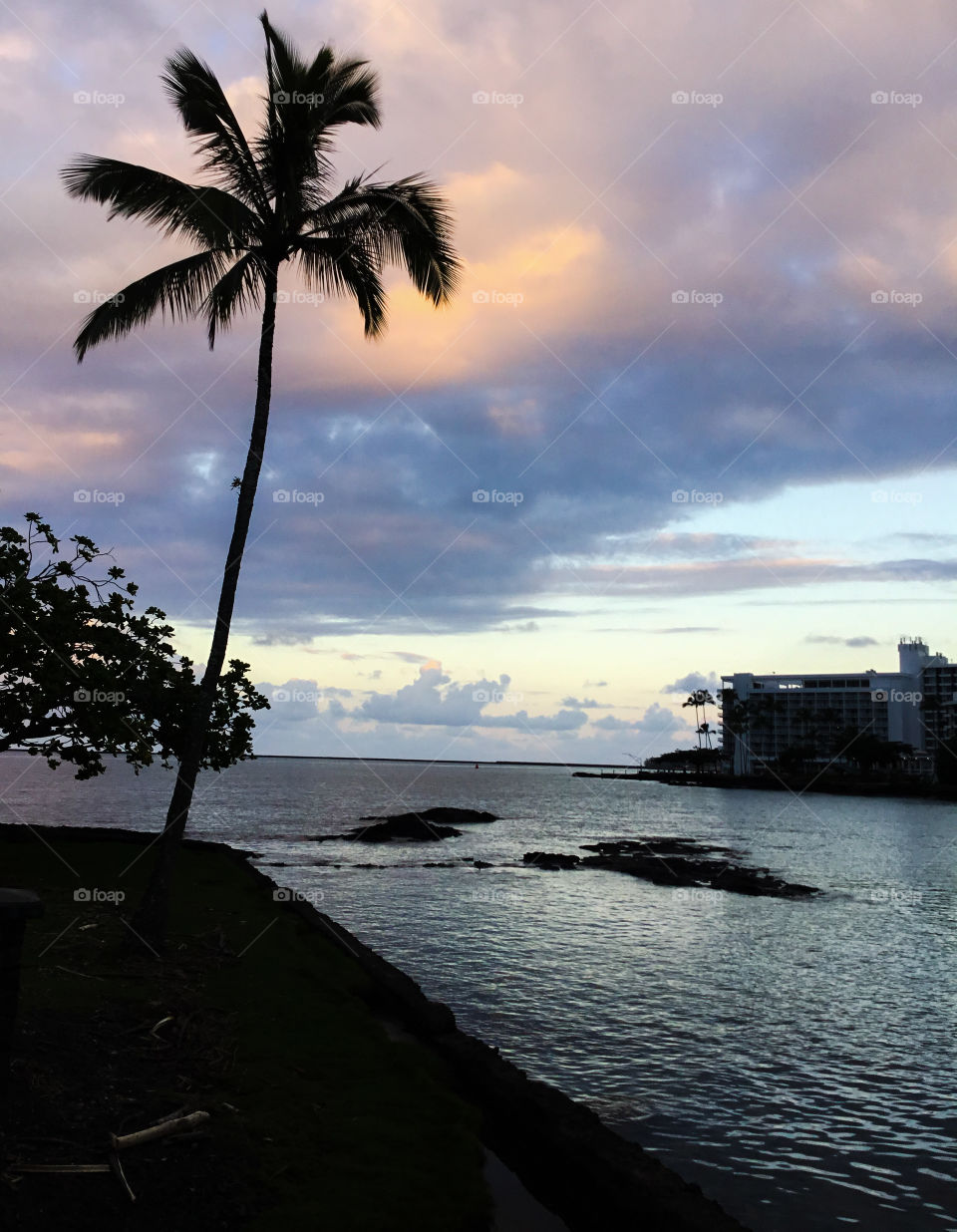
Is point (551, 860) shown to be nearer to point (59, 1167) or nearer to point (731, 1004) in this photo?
point (731, 1004)

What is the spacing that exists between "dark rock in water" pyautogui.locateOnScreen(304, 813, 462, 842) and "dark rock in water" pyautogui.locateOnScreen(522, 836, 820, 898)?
1164cm

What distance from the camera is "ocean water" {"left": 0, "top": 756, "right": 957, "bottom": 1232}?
1079 centimetres

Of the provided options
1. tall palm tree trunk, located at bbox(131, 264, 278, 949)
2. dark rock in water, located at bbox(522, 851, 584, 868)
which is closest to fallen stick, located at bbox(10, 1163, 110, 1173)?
tall palm tree trunk, located at bbox(131, 264, 278, 949)

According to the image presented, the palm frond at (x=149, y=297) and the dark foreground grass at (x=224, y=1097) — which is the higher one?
the palm frond at (x=149, y=297)

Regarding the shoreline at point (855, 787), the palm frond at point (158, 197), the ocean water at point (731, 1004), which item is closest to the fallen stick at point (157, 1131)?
the ocean water at point (731, 1004)

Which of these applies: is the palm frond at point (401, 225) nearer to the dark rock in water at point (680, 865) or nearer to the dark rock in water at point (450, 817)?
the dark rock in water at point (680, 865)

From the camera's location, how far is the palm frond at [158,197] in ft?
49.5

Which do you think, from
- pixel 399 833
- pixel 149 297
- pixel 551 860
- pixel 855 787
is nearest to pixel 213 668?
pixel 149 297

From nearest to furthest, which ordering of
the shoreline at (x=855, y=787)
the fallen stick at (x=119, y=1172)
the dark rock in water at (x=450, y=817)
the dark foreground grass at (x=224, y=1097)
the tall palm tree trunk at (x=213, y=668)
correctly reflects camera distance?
the fallen stick at (x=119, y=1172) → the dark foreground grass at (x=224, y=1097) → the tall palm tree trunk at (x=213, y=668) → the dark rock in water at (x=450, y=817) → the shoreline at (x=855, y=787)

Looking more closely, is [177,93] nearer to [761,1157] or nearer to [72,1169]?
[72,1169]

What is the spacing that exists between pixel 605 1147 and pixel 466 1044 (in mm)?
3899

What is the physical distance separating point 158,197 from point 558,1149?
50.2 ft

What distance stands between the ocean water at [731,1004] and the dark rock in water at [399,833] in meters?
9.57

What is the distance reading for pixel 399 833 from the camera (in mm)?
66188
